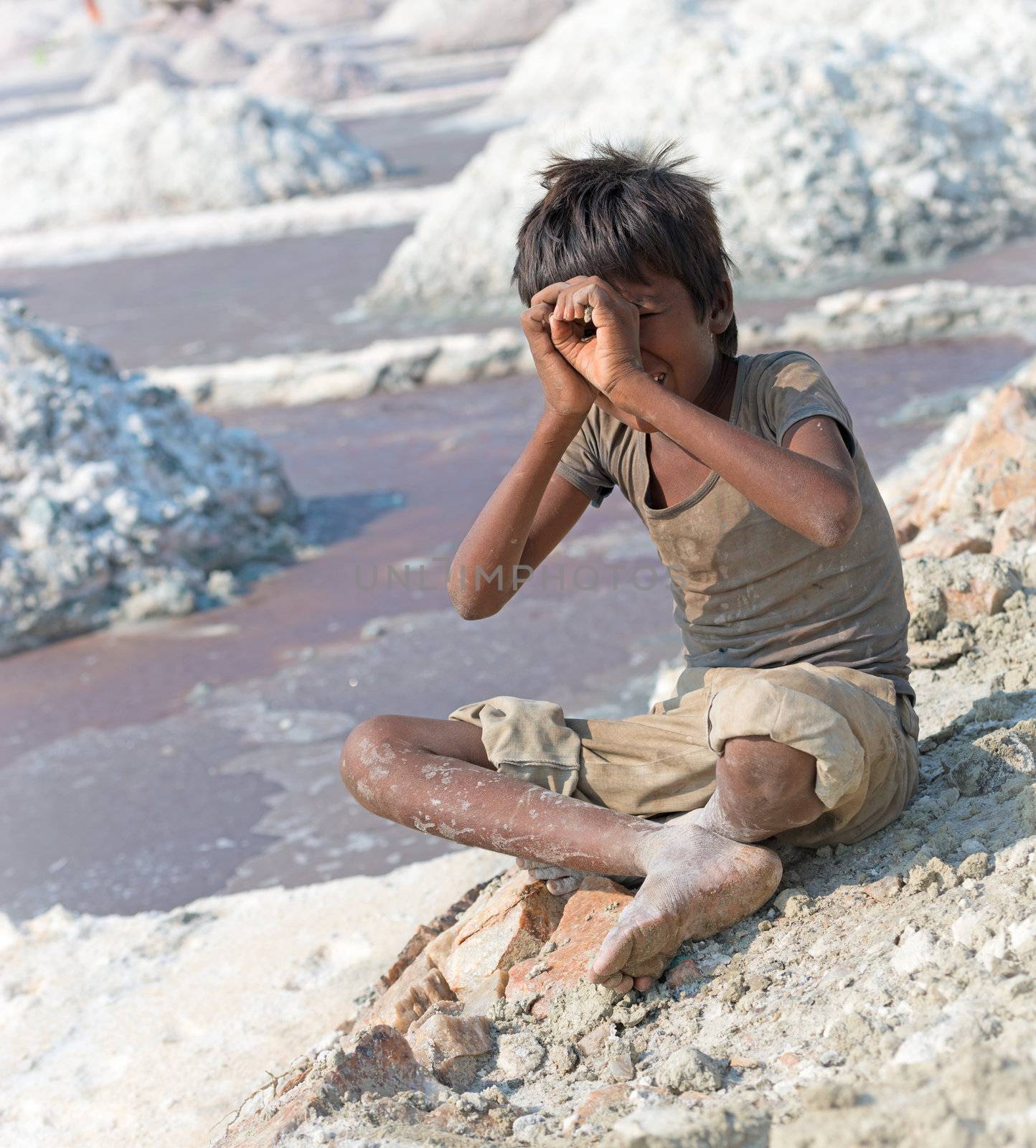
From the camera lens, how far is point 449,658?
385 centimetres

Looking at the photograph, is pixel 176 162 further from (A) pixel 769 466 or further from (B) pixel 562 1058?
(B) pixel 562 1058

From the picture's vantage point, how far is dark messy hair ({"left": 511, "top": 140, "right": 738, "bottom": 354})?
73.6 inches

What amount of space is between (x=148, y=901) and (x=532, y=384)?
4.16 meters

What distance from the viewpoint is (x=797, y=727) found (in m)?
1.60

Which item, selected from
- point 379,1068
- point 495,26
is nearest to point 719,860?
point 379,1068

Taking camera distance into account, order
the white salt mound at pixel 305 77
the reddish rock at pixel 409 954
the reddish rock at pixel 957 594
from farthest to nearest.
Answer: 1. the white salt mound at pixel 305 77
2. the reddish rock at pixel 957 594
3. the reddish rock at pixel 409 954

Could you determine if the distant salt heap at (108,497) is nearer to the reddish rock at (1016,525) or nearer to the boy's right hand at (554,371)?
the reddish rock at (1016,525)

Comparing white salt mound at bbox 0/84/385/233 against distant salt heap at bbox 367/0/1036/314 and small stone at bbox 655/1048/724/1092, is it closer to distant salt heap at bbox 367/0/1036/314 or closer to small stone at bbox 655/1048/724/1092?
distant salt heap at bbox 367/0/1036/314

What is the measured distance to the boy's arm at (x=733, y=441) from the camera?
172cm

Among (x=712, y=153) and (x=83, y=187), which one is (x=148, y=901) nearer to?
(x=712, y=153)

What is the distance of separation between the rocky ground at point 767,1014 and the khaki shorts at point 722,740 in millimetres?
108

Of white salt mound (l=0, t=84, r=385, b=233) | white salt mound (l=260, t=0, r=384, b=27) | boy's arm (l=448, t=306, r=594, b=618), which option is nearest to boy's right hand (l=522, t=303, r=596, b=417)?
boy's arm (l=448, t=306, r=594, b=618)

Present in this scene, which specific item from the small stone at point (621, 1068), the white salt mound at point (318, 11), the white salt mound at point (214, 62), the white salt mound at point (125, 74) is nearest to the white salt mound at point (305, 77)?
the white salt mound at point (125, 74)

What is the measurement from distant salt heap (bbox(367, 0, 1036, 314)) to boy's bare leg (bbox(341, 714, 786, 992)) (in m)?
6.18
